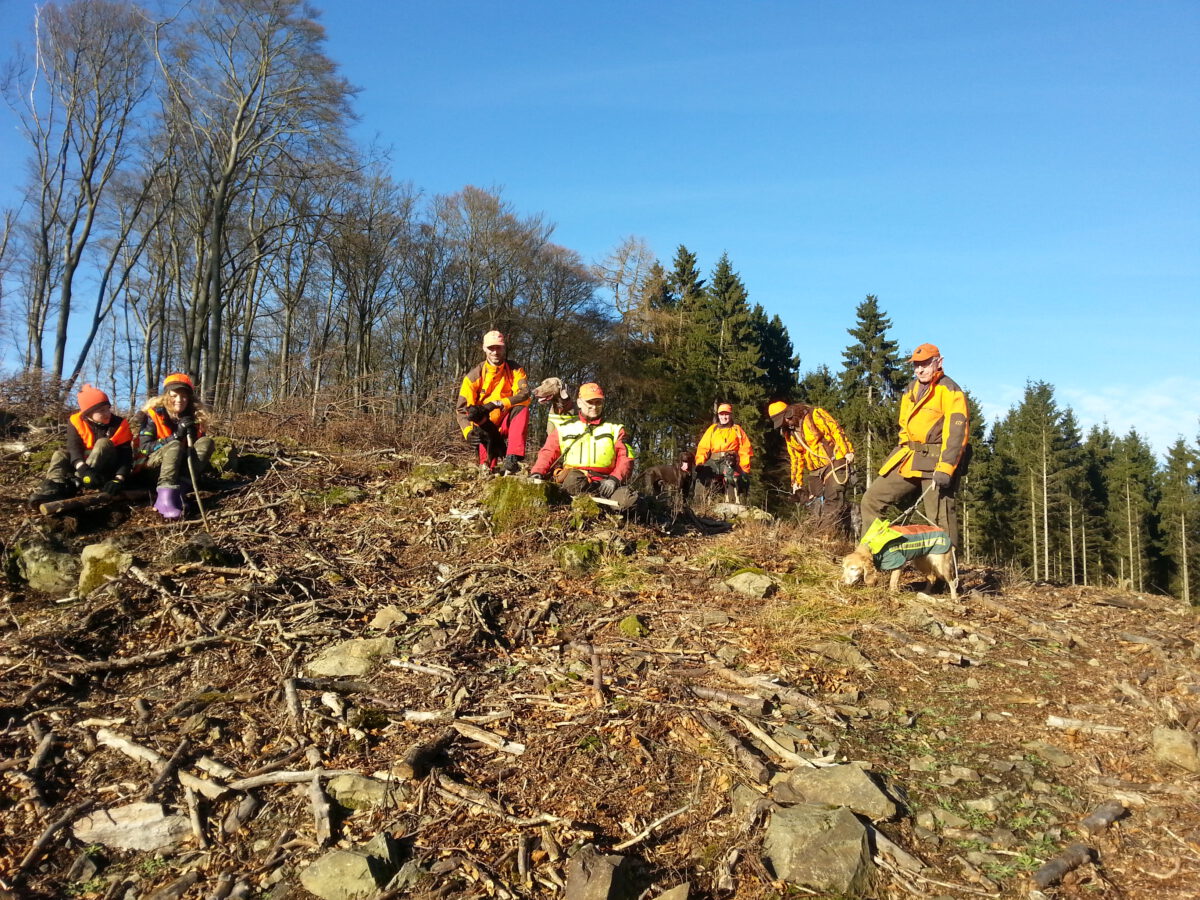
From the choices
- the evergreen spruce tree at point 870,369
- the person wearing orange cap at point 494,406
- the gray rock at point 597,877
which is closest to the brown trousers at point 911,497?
the person wearing orange cap at point 494,406

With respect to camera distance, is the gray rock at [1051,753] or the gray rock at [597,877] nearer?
the gray rock at [597,877]

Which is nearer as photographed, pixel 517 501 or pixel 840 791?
pixel 840 791

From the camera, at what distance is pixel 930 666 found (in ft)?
15.9

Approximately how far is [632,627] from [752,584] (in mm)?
1336

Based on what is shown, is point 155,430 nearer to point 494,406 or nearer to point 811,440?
point 494,406

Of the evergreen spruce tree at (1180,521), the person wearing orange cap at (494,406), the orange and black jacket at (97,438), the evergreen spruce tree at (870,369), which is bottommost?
the evergreen spruce tree at (1180,521)

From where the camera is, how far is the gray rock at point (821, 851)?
2893 mm

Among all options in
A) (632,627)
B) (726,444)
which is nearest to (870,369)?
(726,444)

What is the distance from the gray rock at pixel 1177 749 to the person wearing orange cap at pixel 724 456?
7.13 meters

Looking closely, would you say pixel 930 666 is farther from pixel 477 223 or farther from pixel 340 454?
pixel 477 223

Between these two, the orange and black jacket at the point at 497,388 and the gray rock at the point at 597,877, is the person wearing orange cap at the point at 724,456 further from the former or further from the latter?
the gray rock at the point at 597,877

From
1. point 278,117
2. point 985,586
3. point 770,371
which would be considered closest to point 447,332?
point 278,117

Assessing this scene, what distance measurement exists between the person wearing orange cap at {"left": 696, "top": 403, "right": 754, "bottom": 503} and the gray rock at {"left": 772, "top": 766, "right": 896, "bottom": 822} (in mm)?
7490

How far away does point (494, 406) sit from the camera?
8219mm
